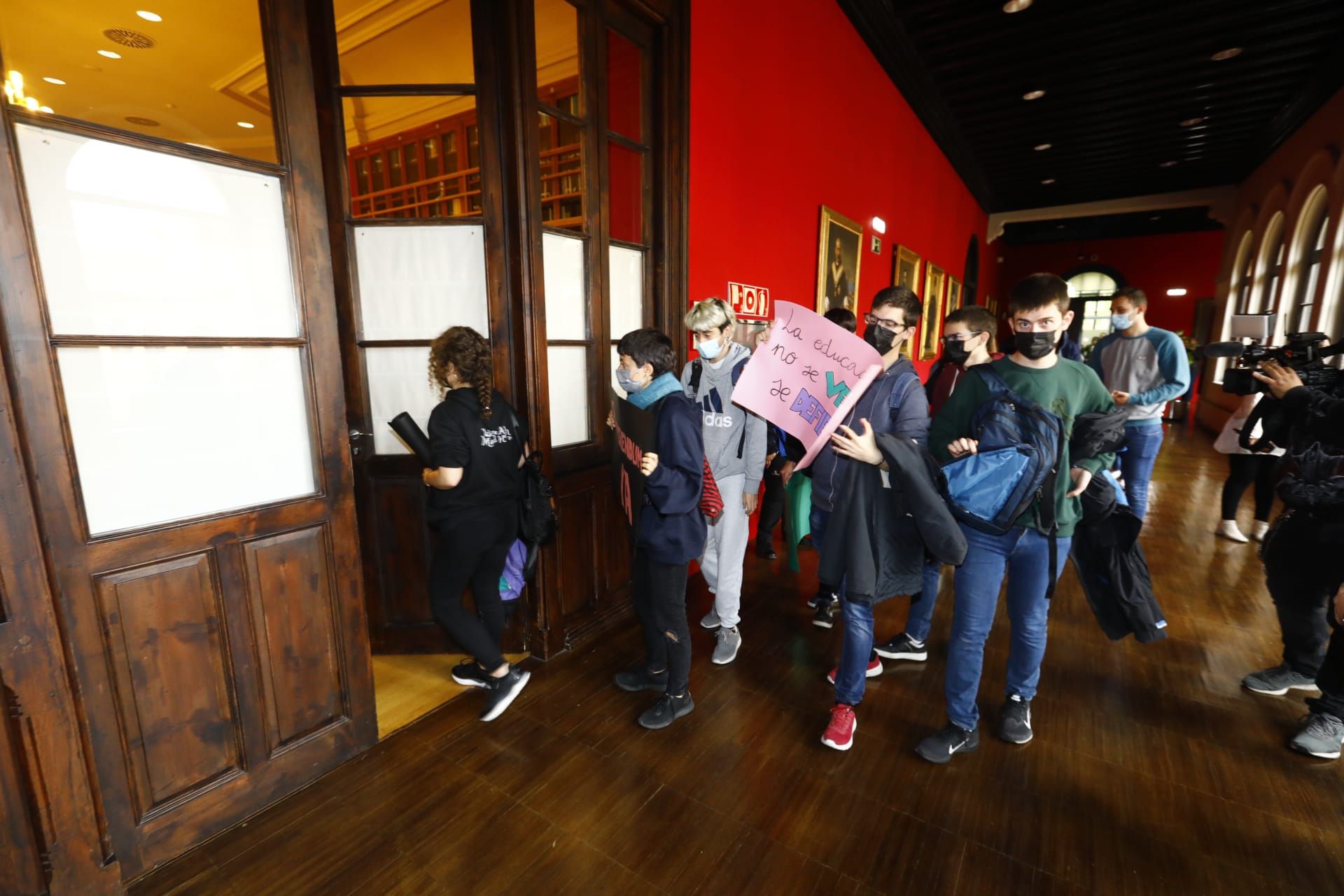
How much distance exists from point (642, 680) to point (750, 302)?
7.63 ft

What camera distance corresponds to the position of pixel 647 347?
1.94m

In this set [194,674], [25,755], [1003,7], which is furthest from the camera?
[1003,7]

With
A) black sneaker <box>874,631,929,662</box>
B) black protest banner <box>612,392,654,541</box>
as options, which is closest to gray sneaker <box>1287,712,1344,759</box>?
black sneaker <box>874,631,929,662</box>

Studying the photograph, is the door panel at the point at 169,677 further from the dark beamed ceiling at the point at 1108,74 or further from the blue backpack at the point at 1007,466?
the dark beamed ceiling at the point at 1108,74

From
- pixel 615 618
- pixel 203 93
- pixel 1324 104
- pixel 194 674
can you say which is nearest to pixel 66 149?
pixel 203 93

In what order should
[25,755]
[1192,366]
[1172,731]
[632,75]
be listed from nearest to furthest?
[25,755]
[1172,731]
[632,75]
[1192,366]

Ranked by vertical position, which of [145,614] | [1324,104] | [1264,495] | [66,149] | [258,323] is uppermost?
[1324,104]

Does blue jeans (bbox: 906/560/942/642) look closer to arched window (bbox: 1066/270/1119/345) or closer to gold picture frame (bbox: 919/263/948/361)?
gold picture frame (bbox: 919/263/948/361)

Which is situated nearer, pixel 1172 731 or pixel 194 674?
pixel 194 674

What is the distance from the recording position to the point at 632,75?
9.43 feet

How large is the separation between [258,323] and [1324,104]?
10053 mm

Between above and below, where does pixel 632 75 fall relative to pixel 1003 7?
below

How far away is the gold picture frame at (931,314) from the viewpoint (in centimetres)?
749

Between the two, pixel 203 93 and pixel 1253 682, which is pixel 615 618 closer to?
pixel 203 93
